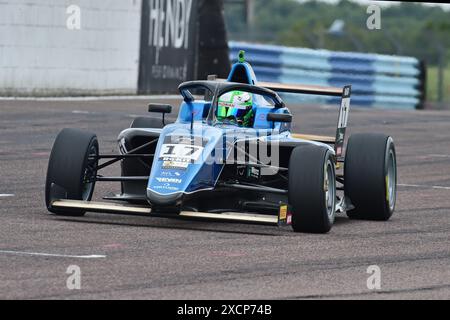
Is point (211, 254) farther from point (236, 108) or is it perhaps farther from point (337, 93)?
point (337, 93)

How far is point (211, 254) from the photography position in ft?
32.8

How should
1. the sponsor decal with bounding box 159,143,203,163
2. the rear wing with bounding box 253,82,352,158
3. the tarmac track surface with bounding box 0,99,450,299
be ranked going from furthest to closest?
the rear wing with bounding box 253,82,352,158, the sponsor decal with bounding box 159,143,203,163, the tarmac track surface with bounding box 0,99,450,299

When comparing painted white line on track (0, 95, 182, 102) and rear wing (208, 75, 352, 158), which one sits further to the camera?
painted white line on track (0, 95, 182, 102)

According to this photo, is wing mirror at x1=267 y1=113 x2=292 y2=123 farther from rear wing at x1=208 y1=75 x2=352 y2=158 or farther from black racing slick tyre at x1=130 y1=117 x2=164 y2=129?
black racing slick tyre at x1=130 y1=117 x2=164 y2=129

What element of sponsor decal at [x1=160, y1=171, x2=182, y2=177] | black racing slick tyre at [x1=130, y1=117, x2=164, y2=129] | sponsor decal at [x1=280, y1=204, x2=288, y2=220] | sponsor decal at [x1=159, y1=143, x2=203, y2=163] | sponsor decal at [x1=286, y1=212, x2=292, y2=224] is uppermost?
black racing slick tyre at [x1=130, y1=117, x2=164, y2=129]

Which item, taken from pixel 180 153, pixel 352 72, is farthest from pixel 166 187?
pixel 352 72

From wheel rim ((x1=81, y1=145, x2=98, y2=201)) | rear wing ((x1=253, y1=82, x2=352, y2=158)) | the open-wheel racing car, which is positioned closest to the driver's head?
the open-wheel racing car

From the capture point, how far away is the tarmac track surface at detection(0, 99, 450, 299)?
8.55 m

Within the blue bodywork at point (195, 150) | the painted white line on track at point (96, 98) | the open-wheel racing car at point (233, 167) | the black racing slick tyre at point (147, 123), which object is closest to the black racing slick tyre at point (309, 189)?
the open-wheel racing car at point (233, 167)

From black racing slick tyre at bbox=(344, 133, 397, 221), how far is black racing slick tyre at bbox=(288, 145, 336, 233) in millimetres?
968

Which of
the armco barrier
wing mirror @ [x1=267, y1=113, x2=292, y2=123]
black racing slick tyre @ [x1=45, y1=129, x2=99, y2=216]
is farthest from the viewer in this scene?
the armco barrier

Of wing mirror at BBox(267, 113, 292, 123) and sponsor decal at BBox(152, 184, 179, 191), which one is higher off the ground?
wing mirror at BBox(267, 113, 292, 123)
